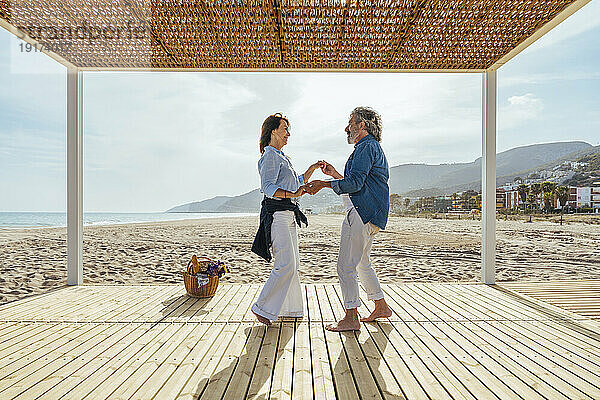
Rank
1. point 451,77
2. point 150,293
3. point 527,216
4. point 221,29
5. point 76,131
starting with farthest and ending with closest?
point 451,77, point 527,216, point 76,131, point 150,293, point 221,29

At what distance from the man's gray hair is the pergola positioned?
2.82ft

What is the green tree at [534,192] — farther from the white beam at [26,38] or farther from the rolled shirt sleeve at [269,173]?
the white beam at [26,38]

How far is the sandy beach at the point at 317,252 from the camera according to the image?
8.24m

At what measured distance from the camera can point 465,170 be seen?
1523cm

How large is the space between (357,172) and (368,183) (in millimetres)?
124

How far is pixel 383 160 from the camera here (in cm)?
323

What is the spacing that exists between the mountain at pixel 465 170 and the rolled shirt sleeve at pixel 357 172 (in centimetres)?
618

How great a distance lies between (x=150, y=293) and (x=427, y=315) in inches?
98.8

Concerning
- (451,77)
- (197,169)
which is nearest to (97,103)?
(197,169)

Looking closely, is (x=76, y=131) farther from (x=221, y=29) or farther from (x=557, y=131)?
(x=557, y=131)

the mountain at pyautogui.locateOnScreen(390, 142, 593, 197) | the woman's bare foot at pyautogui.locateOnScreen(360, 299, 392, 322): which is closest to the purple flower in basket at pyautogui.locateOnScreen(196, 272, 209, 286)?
the woman's bare foot at pyautogui.locateOnScreen(360, 299, 392, 322)

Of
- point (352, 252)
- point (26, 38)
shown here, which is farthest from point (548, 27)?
point (26, 38)

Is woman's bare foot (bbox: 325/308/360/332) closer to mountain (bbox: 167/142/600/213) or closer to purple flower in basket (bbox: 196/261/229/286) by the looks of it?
purple flower in basket (bbox: 196/261/229/286)

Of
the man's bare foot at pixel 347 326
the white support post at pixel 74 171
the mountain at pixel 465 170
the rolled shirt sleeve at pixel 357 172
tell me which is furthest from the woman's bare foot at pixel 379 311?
the mountain at pixel 465 170
